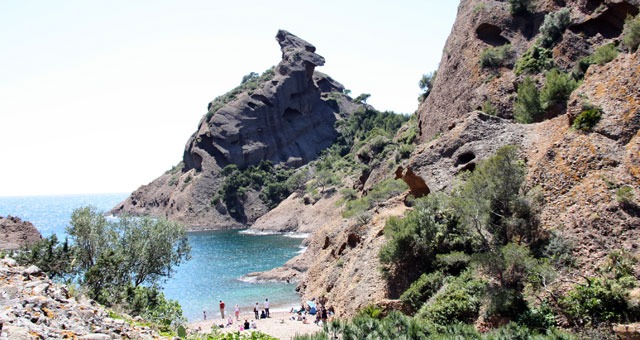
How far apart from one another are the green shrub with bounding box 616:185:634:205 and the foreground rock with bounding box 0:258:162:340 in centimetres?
1776

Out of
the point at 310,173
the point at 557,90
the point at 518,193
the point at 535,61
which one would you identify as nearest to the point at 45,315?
the point at 518,193

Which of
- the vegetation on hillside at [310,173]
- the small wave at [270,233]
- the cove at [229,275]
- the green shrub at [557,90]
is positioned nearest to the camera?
the green shrub at [557,90]

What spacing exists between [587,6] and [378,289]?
114ft

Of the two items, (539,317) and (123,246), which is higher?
(123,246)

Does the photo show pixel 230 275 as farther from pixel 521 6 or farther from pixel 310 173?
pixel 310 173

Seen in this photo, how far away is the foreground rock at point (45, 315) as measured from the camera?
301 inches

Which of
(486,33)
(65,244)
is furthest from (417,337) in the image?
(486,33)

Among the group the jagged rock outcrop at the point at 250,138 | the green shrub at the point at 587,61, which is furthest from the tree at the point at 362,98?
the green shrub at the point at 587,61

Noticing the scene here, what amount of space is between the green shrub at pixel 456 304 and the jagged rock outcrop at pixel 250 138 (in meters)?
99.7

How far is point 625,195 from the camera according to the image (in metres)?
19.1

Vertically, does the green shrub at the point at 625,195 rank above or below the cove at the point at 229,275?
above

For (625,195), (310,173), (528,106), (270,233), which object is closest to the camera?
(625,195)

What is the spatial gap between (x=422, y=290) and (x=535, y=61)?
30.7 m

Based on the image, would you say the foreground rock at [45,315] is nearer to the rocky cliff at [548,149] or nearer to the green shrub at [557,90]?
the rocky cliff at [548,149]
